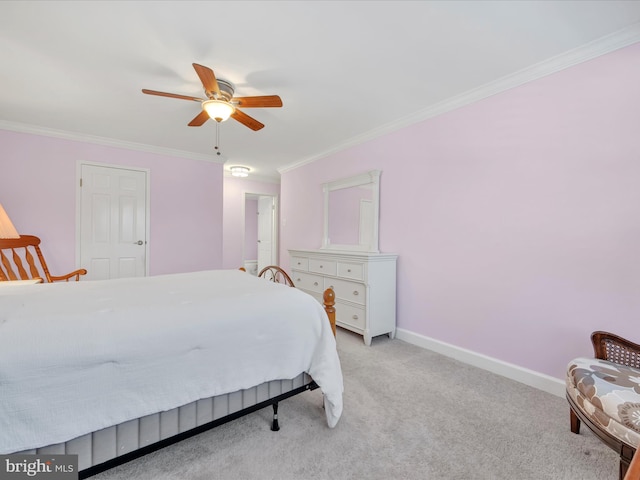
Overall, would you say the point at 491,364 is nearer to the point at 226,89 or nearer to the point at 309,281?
the point at 309,281

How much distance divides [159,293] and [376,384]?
63.9 inches

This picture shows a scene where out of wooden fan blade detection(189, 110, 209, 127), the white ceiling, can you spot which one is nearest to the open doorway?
the white ceiling

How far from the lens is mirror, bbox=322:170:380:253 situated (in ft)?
11.0

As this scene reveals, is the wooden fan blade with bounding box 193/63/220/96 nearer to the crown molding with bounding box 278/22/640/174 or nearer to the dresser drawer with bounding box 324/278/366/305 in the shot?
the crown molding with bounding box 278/22/640/174

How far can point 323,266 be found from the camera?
3500mm

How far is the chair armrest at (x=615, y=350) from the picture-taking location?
1545 millimetres

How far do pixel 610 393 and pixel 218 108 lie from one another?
2.76 meters

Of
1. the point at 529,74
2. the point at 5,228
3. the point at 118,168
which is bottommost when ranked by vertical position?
the point at 5,228

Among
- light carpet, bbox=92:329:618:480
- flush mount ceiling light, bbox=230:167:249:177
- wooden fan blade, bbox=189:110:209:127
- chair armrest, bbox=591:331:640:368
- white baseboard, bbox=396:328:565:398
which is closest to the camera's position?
light carpet, bbox=92:329:618:480

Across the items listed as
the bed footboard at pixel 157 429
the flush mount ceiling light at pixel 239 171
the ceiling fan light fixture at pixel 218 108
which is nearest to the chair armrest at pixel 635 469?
the bed footboard at pixel 157 429

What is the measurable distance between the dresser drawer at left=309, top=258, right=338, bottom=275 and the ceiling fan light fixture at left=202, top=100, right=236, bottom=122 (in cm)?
189

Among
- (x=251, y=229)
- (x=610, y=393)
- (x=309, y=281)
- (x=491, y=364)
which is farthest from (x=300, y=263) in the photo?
(x=251, y=229)

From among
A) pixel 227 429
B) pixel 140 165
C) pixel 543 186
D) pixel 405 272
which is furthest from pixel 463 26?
pixel 140 165

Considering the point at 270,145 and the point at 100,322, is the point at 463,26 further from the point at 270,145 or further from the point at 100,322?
the point at 270,145
